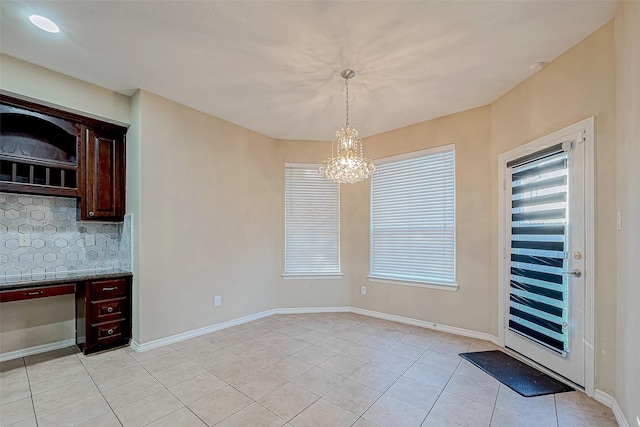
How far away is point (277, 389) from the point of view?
2359 mm

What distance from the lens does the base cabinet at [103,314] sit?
2.92 metres

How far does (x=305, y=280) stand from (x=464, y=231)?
237 centimetres

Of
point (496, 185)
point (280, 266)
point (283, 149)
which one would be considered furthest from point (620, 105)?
point (280, 266)

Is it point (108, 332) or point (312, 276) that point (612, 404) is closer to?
point (312, 276)

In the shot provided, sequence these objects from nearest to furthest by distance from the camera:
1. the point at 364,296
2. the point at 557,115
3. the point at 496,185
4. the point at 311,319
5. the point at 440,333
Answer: the point at 557,115, the point at 496,185, the point at 440,333, the point at 311,319, the point at 364,296

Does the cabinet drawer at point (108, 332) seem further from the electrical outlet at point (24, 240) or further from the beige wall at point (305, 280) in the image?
the beige wall at point (305, 280)

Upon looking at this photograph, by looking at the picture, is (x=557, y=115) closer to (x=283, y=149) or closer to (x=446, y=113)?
(x=446, y=113)

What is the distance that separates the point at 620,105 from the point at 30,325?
17.8ft

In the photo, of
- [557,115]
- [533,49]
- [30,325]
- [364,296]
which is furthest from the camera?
[364,296]

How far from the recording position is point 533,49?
7.94ft

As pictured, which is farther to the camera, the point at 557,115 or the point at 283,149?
the point at 283,149

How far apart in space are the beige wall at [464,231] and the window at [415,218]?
104 mm

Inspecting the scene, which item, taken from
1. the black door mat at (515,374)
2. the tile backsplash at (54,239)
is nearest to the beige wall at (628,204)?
the black door mat at (515,374)

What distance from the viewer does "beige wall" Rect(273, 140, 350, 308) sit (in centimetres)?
457
